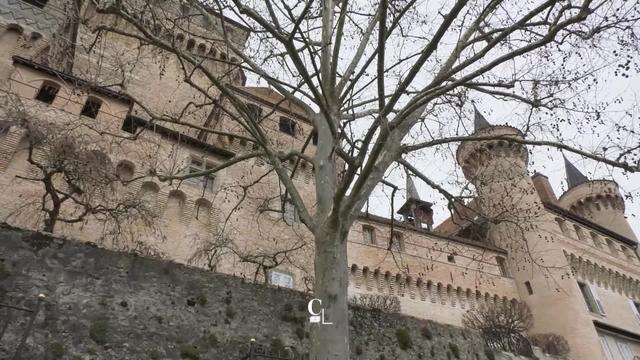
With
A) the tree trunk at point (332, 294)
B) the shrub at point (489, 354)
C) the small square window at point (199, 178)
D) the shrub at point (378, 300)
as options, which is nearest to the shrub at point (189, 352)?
the tree trunk at point (332, 294)

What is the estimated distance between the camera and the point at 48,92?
50.5ft

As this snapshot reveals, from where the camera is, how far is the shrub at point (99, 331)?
257 inches

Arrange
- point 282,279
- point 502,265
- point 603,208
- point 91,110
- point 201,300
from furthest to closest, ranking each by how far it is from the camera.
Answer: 1. point 603,208
2. point 502,265
3. point 282,279
4. point 91,110
5. point 201,300

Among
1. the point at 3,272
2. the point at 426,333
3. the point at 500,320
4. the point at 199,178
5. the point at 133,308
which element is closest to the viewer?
the point at 3,272

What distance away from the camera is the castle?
42.0ft

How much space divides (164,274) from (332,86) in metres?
4.67

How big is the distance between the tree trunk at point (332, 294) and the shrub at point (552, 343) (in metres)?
20.4

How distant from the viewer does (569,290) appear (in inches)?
947

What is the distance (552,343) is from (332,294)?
71.9 ft

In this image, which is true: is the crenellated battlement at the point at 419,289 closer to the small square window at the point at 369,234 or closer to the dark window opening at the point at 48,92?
the small square window at the point at 369,234

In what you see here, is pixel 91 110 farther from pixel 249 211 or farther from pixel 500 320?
pixel 500 320

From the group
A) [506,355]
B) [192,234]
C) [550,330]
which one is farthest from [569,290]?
[192,234]

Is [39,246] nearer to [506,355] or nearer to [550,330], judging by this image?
[506,355]

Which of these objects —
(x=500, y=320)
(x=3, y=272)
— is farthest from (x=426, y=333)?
(x=500, y=320)
